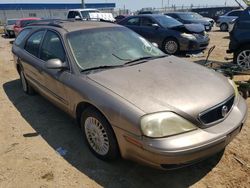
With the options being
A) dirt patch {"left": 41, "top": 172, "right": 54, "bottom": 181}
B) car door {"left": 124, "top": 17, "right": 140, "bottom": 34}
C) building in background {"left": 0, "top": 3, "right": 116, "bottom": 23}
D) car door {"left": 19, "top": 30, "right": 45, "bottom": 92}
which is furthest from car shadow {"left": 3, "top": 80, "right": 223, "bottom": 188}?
building in background {"left": 0, "top": 3, "right": 116, "bottom": 23}

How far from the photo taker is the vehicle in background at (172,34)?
10539mm

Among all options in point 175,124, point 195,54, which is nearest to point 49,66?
point 175,124

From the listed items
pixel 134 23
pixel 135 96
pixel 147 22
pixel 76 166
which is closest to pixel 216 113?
pixel 135 96

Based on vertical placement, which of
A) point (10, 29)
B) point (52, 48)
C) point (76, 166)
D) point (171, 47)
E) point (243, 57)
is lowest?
point (10, 29)

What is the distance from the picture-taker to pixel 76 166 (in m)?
3.56

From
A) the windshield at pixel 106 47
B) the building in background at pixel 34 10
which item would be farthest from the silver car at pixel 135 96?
the building in background at pixel 34 10

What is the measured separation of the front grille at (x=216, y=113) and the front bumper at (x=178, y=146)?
67mm

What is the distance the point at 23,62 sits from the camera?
5.70 m

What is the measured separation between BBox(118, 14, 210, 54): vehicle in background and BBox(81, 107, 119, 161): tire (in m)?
7.57

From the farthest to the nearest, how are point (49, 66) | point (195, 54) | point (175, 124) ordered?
point (195, 54)
point (49, 66)
point (175, 124)

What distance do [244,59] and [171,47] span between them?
3.72 meters

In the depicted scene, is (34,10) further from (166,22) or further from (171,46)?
(171,46)

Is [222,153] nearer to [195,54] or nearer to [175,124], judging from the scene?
[175,124]

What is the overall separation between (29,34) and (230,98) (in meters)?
4.07
